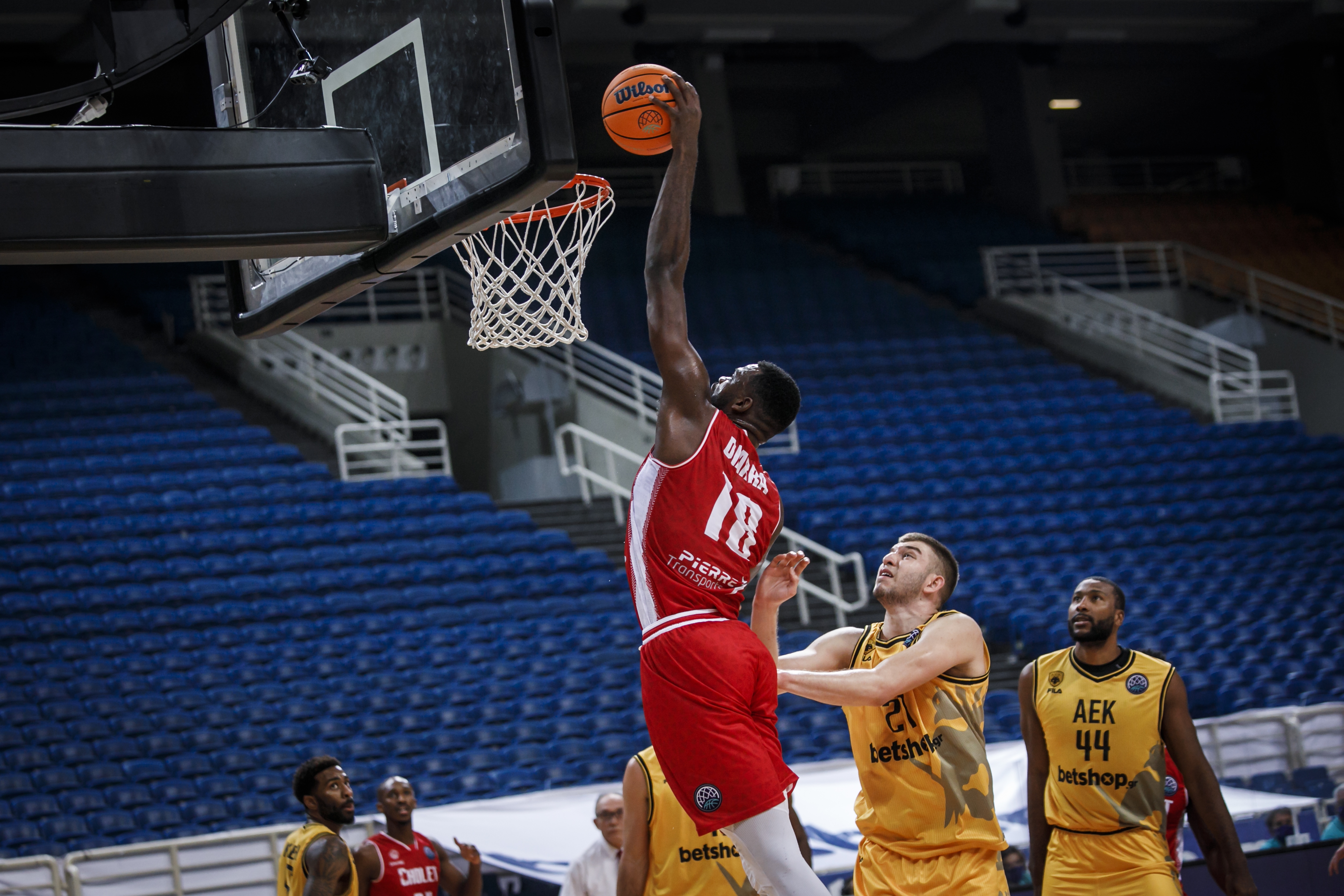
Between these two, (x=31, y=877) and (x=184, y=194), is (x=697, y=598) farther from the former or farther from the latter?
(x=31, y=877)

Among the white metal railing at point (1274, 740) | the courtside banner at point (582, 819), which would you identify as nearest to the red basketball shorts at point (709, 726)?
the courtside banner at point (582, 819)

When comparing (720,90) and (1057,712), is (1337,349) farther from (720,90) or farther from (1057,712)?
(1057,712)

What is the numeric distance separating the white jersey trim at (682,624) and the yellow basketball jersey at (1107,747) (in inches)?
92.4

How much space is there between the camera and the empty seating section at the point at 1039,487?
483 inches

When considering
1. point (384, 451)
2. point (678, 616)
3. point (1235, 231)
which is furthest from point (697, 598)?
point (1235, 231)

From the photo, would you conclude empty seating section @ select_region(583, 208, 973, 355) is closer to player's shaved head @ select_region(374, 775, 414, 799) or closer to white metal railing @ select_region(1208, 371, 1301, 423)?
white metal railing @ select_region(1208, 371, 1301, 423)

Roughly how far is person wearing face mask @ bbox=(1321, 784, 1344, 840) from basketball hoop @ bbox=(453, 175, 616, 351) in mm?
4893

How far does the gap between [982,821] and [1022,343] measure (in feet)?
50.7

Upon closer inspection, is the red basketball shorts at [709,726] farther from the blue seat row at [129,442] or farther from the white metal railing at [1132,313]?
the white metal railing at [1132,313]

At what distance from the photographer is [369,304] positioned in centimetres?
1686

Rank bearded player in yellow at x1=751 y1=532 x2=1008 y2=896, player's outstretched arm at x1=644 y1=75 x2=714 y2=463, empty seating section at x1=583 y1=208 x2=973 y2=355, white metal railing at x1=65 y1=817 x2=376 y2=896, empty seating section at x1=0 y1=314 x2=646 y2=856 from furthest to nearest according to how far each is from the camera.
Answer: empty seating section at x1=583 y1=208 x2=973 y2=355 < empty seating section at x1=0 y1=314 x2=646 y2=856 < white metal railing at x1=65 y1=817 x2=376 y2=896 < bearded player in yellow at x1=751 y1=532 x2=1008 y2=896 < player's outstretched arm at x1=644 y1=75 x2=714 y2=463

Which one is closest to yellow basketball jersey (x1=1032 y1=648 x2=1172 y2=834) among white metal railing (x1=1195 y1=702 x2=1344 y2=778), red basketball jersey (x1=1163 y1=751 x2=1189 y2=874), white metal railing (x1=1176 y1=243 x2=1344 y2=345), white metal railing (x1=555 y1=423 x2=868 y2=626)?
red basketball jersey (x1=1163 y1=751 x2=1189 y2=874)

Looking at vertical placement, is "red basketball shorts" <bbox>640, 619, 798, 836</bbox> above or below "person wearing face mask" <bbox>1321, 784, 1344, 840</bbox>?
above

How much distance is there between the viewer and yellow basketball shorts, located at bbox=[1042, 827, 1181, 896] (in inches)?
196
